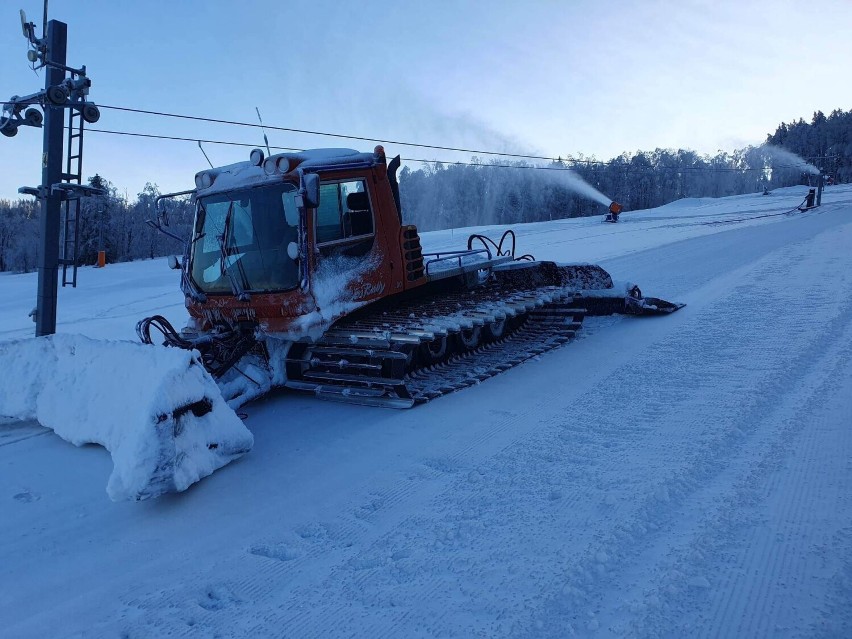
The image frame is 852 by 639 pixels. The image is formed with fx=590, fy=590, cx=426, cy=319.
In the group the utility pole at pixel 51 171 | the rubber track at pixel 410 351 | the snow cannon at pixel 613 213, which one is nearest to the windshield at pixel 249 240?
the rubber track at pixel 410 351

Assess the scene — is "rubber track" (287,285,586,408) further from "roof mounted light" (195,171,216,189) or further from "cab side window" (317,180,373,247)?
"roof mounted light" (195,171,216,189)

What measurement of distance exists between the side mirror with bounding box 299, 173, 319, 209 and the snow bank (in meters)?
1.79

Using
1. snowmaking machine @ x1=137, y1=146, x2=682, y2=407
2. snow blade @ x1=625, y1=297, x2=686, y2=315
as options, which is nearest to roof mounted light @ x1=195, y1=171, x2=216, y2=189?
snowmaking machine @ x1=137, y1=146, x2=682, y2=407

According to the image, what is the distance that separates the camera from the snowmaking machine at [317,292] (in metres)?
5.32

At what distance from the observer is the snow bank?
3.40 m

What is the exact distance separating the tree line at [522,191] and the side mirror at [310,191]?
60.1 meters

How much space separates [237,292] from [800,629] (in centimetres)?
487

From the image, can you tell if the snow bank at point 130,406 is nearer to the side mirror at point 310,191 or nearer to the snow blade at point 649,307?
the side mirror at point 310,191

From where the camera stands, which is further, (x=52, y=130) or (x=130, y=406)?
(x=52, y=130)

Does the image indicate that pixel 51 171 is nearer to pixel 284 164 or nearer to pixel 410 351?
pixel 284 164

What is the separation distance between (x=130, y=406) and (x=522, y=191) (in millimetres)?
86805

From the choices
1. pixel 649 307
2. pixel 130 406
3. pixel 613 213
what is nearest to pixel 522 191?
pixel 613 213

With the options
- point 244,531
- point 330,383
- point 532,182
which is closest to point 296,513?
point 244,531

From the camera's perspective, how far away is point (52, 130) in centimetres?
671
